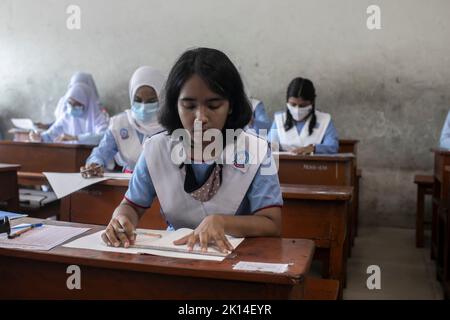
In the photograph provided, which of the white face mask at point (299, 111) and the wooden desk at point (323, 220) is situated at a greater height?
the white face mask at point (299, 111)

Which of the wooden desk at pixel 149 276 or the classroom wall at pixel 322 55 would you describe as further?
Answer: the classroom wall at pixel 322 55

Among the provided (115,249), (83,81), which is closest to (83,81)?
(83,81)

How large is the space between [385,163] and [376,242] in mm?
1004

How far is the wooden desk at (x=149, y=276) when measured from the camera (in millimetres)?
921

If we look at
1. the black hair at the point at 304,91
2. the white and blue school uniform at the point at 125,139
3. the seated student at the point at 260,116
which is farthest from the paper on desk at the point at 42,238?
the seated student at the point at 260,116

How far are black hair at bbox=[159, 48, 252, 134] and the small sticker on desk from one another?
527mm

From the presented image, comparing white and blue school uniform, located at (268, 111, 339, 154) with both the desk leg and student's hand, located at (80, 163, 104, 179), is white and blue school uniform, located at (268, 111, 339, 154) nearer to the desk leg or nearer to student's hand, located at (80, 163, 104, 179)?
the desk leg

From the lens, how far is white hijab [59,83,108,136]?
194 inches

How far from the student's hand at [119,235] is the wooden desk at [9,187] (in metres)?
1.70

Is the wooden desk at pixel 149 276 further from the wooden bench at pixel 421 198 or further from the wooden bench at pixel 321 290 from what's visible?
the wooden bench at pixel 421 198

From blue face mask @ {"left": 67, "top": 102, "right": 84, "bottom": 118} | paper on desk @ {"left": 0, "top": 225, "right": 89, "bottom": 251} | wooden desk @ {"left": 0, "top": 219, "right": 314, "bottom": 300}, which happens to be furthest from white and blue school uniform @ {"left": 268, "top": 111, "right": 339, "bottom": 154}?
wooden desk @ {"left": 0, "top": 219, "right": 314, "bottom": 300}

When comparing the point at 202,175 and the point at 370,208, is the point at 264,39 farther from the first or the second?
the point at 202,175

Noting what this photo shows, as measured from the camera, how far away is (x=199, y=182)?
141 cm
